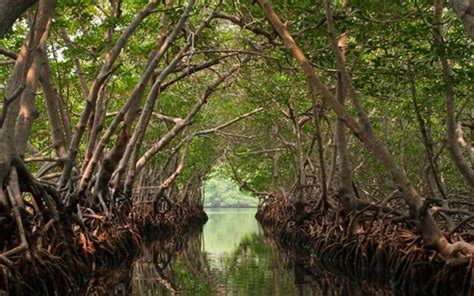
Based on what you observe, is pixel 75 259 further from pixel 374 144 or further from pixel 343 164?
pixel 343 164

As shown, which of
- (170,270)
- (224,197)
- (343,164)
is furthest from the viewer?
(224,197)

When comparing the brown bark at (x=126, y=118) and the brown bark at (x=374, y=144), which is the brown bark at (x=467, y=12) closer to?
the brown bark at (x=374, y=144)

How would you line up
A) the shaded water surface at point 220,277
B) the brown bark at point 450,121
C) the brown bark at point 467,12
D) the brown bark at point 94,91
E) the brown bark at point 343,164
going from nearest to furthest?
the brown bark at point 467,12 → the brown bark at point 450,121 → the shaded water surface at point 220,277 → the brown bark at point 94,91 → the brown bark at point 343,164

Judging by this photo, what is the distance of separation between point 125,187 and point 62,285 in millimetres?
7747

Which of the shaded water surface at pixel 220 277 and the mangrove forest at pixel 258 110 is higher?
the mangrove forest at pixel 258 110

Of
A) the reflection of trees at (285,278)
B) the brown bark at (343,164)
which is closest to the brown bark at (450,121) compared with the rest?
the reflection of trees at (285,278)

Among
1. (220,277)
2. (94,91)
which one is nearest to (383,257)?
(220,277)

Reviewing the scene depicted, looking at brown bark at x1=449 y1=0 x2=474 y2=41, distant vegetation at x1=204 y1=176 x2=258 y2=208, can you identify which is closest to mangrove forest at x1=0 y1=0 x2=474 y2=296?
brown bark at x1=449 y1=0 x2=474 y2=41

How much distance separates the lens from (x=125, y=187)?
593 inches

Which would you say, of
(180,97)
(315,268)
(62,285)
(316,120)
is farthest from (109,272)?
(180,97)

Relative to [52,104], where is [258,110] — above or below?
above

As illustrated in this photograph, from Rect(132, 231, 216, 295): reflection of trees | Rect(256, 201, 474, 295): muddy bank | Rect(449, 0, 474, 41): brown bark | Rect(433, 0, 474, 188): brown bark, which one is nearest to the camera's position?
Rect(449, 0, 474, 41): brown bark

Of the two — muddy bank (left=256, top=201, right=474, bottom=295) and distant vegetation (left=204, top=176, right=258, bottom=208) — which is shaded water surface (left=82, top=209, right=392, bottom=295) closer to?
muddy bank (left=256, top=201, right=474, bottom=295)

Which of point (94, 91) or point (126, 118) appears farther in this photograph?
point (126, 118)
